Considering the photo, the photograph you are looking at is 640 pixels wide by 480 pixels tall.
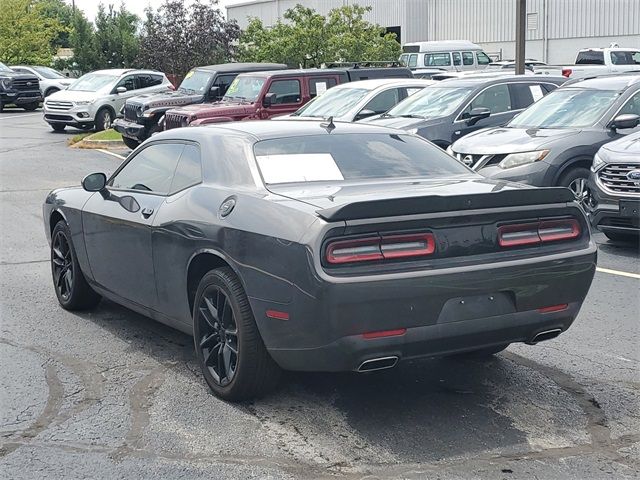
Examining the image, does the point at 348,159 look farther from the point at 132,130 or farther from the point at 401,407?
the point at 132,130

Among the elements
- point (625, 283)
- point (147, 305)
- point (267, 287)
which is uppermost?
point (267, 287)

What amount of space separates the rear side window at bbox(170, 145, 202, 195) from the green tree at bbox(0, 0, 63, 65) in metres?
49.4

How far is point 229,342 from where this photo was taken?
5480mm

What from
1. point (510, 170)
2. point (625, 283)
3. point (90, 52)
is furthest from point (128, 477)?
point (90, 52)

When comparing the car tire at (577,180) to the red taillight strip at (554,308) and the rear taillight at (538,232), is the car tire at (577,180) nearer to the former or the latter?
the rear taillight at (538,232)

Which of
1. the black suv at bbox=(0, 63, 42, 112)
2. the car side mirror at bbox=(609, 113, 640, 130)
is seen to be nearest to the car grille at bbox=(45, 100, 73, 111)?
the black suv at bbox=(0, 63, 42, 112)

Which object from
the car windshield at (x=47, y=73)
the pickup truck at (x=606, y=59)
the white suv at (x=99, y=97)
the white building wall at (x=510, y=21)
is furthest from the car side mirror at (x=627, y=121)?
the car windshield at (x=47, y=73)

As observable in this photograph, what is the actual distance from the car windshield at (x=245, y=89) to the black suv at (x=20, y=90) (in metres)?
20.9

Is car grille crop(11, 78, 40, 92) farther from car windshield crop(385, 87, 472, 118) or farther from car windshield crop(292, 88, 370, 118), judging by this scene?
car windshield crop(385, 87, 472, 118)

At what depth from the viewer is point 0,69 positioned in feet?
133

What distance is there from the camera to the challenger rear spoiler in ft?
15.9

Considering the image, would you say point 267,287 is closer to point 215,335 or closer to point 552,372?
point 215,335

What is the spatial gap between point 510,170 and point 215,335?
668 centimetres

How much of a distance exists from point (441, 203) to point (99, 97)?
73.6 feet
